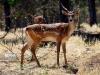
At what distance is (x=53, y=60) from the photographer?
1259 cm

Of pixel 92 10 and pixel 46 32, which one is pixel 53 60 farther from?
pixel 92 10

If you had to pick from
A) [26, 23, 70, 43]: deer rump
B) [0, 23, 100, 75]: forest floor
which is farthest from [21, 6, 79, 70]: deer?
[0, 23, 100, 75]: forest floor

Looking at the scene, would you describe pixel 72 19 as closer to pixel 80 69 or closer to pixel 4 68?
pixel 80 69

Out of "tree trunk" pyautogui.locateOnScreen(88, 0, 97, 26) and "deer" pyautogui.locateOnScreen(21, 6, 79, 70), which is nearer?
"deer" pyautogui.locateOnScreen(21, 6, 79, 70)

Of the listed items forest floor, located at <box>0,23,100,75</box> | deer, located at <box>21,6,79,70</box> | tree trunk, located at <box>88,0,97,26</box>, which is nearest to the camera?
forest floor, located at <box>0,23,100,75</box>

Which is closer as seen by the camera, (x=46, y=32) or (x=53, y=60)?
(x=46, y=32)

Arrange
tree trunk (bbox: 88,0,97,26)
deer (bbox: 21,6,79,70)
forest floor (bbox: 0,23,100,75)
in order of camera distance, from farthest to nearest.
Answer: tree trunk (bbox: 88,0,97,26)
deer (bbox: 21,6,79,70)
forest floor (bbox: 0,23,100,75)

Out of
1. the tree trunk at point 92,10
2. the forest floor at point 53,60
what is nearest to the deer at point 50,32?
the forest floor at point 53,60

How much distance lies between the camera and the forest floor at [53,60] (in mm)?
10977

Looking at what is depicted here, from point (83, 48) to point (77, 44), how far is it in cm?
88

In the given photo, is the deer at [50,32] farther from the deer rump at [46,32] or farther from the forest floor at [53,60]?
the forest floor at [53,60]

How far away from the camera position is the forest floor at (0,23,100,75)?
11.0 meters

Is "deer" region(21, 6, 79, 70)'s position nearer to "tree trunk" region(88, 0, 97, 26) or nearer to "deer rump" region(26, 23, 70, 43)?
"deer rump" region(26, 23, 70, 43)

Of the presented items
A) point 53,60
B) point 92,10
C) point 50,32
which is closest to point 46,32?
point 50,32
